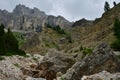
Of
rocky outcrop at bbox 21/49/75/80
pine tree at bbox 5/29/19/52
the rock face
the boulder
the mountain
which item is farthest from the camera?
the mountain

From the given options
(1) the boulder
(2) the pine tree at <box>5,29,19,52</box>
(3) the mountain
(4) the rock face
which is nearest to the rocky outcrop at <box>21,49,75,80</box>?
(1) the boulder

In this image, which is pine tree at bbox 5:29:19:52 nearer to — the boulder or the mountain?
the boulder

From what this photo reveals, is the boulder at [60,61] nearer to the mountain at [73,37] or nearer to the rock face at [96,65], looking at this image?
the rock face at [96,65]

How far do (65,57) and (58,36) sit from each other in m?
151

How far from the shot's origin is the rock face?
953 inches

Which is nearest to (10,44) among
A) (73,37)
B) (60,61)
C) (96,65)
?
(60,61)

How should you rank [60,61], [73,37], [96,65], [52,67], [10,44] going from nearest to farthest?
[96,65] < [52,67] < [60,61] < [10,44] < [73,37]

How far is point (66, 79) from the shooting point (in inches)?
967

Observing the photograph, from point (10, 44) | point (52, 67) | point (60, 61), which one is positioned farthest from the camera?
point (10, 44)

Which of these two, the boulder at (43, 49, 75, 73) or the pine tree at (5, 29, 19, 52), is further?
the pine tree at (5, 29, 19, 52)

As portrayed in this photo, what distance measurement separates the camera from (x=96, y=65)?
2462 cm

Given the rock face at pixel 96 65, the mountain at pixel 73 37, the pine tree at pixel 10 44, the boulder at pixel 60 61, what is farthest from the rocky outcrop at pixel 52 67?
the mountain at pixel 73 37

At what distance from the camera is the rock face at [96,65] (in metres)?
24.2

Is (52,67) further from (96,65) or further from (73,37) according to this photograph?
(73,37)
